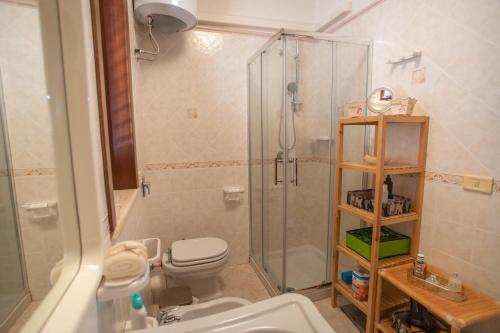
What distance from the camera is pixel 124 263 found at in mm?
653

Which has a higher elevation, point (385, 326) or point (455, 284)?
point (455, 284)

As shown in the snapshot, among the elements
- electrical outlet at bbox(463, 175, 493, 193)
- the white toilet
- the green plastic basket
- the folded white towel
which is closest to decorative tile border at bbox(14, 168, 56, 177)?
the folded white towel

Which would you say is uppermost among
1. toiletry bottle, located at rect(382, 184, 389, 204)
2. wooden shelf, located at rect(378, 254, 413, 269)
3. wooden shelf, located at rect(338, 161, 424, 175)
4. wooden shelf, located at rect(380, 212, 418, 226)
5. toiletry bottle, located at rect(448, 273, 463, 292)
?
wooden shelf, located at rect(338, 161, 424, 175)

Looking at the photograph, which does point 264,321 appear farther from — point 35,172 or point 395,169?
point 395,169

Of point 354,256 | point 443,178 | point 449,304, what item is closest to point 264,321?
point 449,304

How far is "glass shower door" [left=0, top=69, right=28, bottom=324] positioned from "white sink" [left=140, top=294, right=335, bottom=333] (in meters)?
0.37

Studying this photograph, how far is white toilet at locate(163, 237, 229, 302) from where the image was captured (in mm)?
1780

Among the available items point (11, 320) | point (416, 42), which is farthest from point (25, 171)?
point (416, 42)

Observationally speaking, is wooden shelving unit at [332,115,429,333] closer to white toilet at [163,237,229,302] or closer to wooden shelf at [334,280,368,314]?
wooden shelf at [334,280,368,314]

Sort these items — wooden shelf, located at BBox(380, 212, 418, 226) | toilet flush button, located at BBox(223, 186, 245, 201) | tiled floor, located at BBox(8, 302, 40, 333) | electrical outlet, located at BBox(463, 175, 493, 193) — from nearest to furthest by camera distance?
1. tiled floor, located at BBox(8, 302, 40, 333)
2. electrical outlet, located at BBox(463, 175, 493, 193)
3. wooden shelf, located at BBox(380, 212, 418, 226)
4. toilet flush button, located at BBox(223, 186, 245, 201)

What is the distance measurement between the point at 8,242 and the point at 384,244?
65.5 inches

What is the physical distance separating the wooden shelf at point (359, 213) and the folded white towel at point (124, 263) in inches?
49.5

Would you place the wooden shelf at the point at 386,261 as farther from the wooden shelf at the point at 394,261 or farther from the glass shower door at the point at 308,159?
the glass shower door at the point at 308,159

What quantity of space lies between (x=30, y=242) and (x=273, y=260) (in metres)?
1.87
